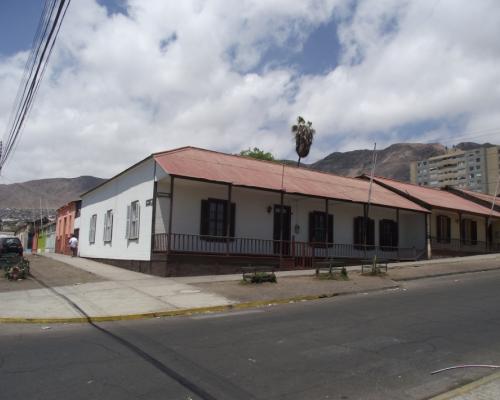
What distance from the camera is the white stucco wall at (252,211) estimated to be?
63.3 ft

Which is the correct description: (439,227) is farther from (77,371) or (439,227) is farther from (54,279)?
(77,371)

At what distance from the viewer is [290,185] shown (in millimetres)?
22047

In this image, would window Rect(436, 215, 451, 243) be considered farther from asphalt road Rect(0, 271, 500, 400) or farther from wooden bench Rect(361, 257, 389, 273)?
asphalt road Rect(0, 271, 500, 400)

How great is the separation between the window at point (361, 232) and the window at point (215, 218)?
26.5 feet

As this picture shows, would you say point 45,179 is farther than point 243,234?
Yes

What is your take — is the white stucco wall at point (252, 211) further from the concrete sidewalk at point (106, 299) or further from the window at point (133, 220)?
the concrete sidewalk at point (106, 299)

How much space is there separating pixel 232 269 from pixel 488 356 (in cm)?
1261

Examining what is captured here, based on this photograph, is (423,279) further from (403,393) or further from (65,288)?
(403,393)

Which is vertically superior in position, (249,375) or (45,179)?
(45,179)

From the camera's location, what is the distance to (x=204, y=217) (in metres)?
19.8

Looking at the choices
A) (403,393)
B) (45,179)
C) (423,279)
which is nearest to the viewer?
(403,393)

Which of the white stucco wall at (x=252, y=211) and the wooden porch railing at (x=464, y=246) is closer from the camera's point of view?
the white stucco wall at (x=252, y=211)

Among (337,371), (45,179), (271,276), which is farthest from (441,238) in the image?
(45,179)

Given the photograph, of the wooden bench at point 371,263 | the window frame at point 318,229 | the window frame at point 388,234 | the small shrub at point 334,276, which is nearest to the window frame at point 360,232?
the window frame at point 388,234
